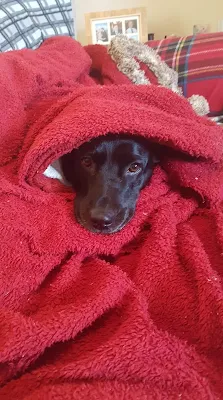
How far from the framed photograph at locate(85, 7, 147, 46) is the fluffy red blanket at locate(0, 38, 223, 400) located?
1802mm

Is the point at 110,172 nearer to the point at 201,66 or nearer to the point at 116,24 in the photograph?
the point at 201,66

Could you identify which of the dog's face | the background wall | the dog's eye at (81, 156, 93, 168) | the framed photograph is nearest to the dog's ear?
the dog's face

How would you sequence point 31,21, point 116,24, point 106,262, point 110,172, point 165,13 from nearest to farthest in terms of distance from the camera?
point 106,262 → point 110,172 → point 31,21 → point 116,24 → point 165,13

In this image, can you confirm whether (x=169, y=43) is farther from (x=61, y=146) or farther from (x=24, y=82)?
(x=61, y=146)

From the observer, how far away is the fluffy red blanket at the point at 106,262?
0.59 metres

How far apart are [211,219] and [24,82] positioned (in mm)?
609

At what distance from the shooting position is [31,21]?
1.66 meters

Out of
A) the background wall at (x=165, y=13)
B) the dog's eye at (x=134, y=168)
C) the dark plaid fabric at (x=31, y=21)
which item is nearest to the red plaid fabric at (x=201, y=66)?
the dark plaid fabric at (x=31, y=21)

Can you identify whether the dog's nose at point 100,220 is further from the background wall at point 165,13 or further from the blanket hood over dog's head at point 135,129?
the background wall at point 165,13

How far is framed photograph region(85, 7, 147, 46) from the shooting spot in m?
2.81

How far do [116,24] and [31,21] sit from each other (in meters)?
1.32

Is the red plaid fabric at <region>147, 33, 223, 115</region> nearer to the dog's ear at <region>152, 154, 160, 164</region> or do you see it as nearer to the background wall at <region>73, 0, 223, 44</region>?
the dog's ear at <region>152, 154, 160, 164</region>

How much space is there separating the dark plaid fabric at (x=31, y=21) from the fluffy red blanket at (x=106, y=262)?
1.28ft

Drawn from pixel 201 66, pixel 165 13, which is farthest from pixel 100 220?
pixel 165 13
